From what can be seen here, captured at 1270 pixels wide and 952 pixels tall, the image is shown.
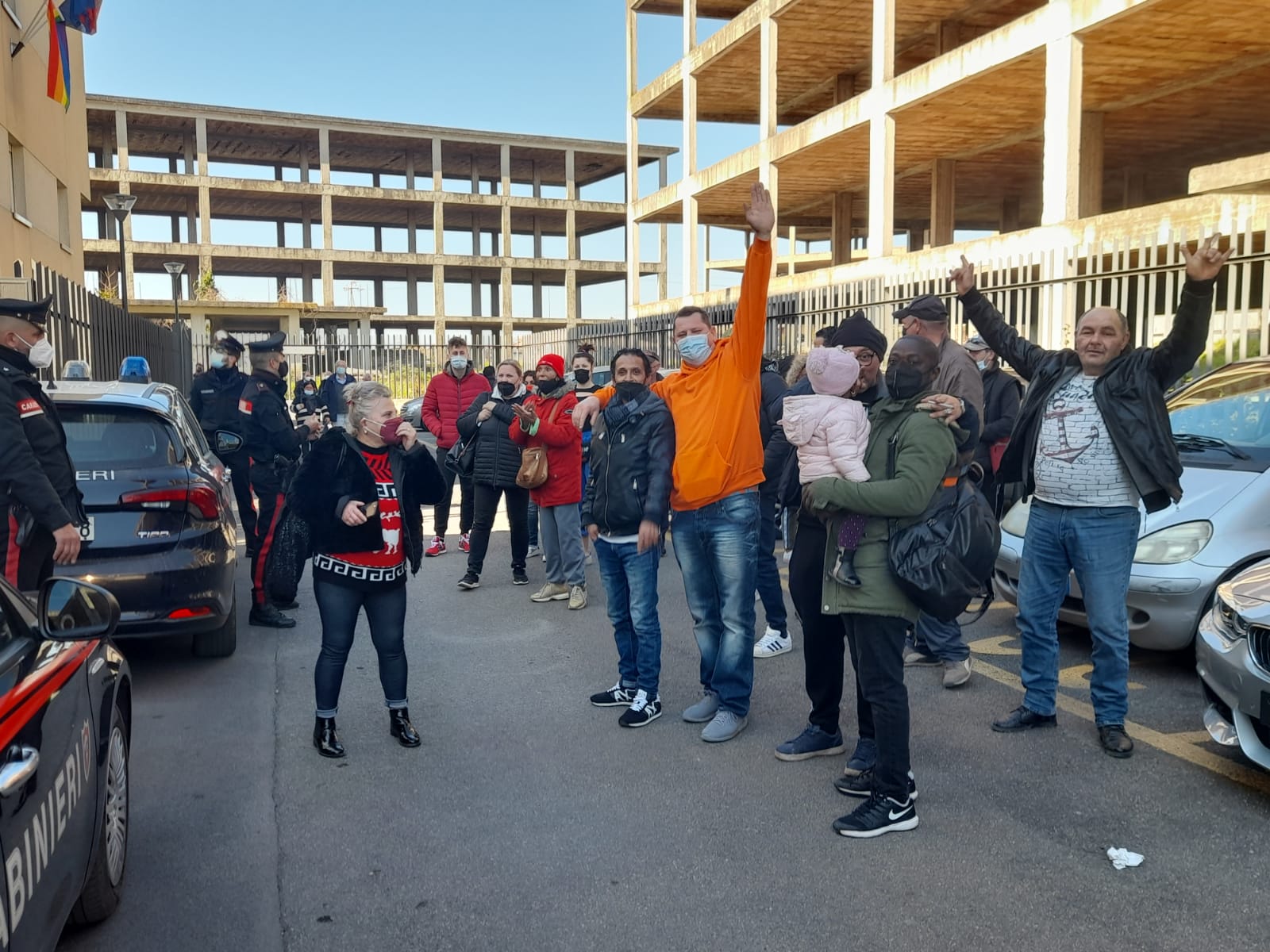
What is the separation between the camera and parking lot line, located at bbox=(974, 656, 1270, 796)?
4402 millimetres

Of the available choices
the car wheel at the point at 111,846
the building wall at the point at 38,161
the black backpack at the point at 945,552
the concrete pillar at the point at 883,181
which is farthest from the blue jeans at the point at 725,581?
the concrete pillar at the point at 883,181

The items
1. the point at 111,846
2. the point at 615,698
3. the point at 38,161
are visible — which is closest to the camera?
the point at 111,846

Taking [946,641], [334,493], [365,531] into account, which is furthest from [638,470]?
[946,641]

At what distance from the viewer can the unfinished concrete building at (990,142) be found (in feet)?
38.3

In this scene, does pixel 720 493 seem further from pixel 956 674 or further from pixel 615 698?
pixel 956 674

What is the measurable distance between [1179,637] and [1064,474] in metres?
1.60

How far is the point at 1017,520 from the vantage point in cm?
695

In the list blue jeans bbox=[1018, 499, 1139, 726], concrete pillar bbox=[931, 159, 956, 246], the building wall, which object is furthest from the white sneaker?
concrete pillar bbox=[931, 159, 956, 246]

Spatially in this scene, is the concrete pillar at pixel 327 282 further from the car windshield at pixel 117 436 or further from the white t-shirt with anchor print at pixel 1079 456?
the white t-shirt with anchor print at pixel 1079 456

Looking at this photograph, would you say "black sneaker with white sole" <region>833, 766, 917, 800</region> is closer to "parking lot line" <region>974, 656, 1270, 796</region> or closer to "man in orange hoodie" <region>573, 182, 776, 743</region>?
"man in orange hoodie" <region>573, 182, 776, 743</region>

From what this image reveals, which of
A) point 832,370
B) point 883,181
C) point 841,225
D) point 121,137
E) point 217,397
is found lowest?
point 217,397

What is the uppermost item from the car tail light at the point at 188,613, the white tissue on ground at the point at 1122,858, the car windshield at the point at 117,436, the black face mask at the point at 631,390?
the black face mask at the point at 631,390

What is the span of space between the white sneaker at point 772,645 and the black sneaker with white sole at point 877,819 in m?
2.55

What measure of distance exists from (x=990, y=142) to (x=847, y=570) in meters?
23.2
